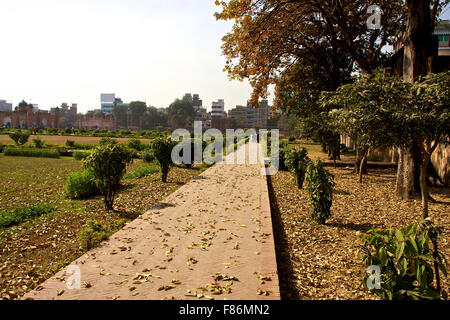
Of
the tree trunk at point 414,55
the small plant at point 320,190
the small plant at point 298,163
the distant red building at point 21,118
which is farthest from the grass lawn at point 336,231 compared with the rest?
the distant red building at point 21,118

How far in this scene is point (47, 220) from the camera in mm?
5539

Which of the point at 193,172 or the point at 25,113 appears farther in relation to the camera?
the point at 25,113

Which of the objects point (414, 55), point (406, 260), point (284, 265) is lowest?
point (284, 265)

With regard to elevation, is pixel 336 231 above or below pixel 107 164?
below

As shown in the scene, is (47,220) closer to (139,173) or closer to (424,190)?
(139,173)

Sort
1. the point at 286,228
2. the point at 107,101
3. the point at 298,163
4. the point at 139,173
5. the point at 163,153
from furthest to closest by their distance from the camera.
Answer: the point at 107,101
the point at 139,173
the point at 163,153
the point at 298,163
the point at 286,228

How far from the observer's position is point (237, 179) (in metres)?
10.6

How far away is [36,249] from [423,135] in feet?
18.4

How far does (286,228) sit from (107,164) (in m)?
3.55

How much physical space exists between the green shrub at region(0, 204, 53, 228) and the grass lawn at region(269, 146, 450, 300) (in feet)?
14.5

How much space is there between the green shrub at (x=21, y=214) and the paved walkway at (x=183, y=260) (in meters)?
2.05

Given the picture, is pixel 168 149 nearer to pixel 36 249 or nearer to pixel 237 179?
pixel 237 179

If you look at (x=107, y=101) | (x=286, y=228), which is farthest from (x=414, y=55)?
(x=107, y=101)

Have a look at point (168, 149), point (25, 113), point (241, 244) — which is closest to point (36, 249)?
point (241, 244)
